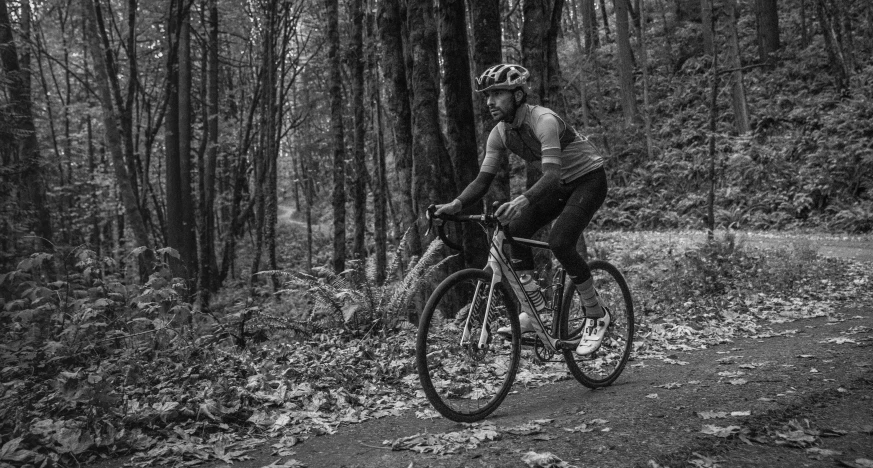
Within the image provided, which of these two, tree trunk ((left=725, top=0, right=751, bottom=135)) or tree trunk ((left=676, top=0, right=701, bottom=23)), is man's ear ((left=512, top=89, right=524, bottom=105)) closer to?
tree trunk ((left=725, top=0, right=751, bottom=135))

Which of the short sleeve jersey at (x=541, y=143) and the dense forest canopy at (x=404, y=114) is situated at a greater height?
the dense forest canopy at (x=404, y=114)

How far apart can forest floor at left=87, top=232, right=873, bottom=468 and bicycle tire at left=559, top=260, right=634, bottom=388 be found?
0.50 ft

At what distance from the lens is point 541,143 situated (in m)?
4.52

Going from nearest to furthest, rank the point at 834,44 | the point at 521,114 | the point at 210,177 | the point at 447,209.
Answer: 1. the point at 447,209
2. the point at 521,114
3. the point at 210,177
4. the point at 834,44

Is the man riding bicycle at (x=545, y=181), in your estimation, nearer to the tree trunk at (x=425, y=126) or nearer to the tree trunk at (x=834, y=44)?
the tree trunk at (x=425, y=126)

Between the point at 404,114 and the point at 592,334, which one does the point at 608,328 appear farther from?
the point at 404,114

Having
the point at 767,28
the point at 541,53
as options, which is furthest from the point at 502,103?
the point at 767,28

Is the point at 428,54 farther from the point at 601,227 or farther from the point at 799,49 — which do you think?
the point at 799,49

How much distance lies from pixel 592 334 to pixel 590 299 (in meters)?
0.30

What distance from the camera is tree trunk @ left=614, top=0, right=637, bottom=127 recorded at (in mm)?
27438

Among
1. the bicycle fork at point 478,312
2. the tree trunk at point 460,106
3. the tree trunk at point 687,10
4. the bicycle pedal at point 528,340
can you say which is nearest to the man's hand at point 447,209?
the bicycle fork at point 478,312

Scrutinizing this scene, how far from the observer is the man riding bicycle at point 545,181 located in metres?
4.43

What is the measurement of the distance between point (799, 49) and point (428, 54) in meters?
24.7

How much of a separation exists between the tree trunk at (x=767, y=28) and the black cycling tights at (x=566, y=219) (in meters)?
25.7
